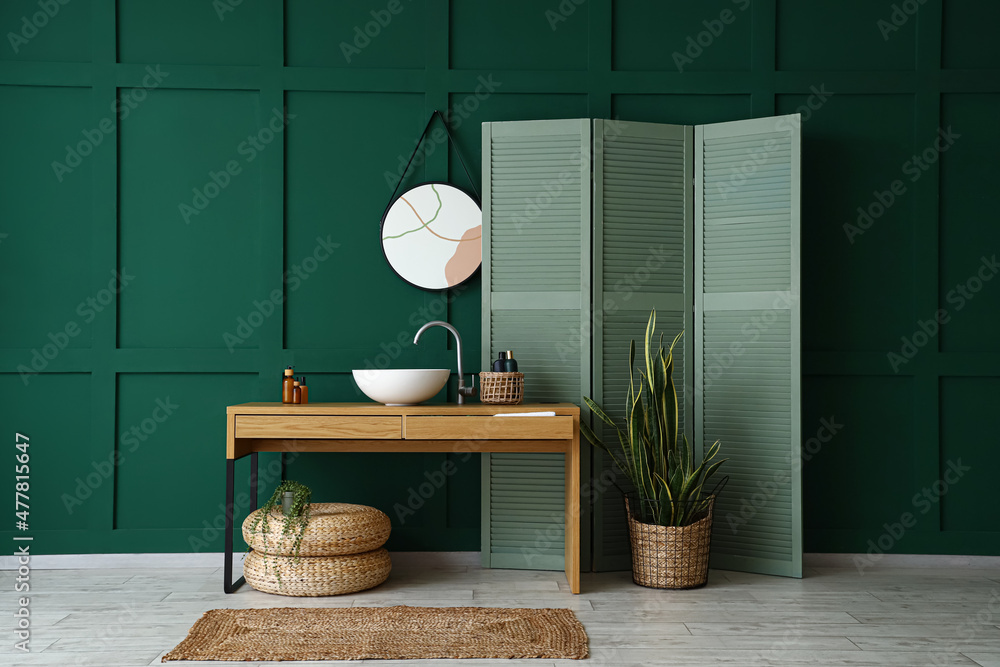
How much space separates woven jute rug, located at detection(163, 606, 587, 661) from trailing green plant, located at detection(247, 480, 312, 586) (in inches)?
10.5

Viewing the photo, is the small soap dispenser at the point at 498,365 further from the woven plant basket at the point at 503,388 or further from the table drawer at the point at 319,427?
the table drawer at the point at 319,427

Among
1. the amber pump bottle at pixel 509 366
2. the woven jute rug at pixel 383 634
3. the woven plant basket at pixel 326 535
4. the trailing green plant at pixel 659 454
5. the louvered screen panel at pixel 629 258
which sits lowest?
the woven jute rug at pixel 383 634

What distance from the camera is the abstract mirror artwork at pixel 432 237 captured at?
12.1ft

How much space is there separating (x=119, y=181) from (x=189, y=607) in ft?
6.70

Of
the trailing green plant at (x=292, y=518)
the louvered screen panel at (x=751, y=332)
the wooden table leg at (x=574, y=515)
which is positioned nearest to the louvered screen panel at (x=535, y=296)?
the wooden table leg at (x=574, y=515)

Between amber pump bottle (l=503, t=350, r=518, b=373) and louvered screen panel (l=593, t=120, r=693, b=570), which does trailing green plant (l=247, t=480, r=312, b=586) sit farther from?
louvered screen panel (l=593, t=120, r=693, b=570)

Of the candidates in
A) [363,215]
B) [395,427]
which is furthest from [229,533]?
[363,215]

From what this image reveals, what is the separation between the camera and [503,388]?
3.31 metres

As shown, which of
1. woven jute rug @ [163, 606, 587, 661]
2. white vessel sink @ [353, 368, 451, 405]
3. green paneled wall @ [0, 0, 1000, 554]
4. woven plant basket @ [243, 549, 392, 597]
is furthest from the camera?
green paneled wall @ [0, 0, 1000, 554]

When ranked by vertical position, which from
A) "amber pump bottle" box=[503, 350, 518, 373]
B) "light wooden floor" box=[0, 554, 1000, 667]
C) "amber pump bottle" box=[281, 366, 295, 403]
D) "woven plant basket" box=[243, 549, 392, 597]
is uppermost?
"amber pump bottle" box=[503, 350, 518, 373]

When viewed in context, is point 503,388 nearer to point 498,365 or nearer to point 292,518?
point 498,365

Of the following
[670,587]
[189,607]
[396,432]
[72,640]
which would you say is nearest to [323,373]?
[396,432]

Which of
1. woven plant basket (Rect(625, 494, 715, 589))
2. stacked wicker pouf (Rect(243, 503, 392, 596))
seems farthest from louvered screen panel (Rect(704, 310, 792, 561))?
stacked wicker pouf (Rect(243, 503, 392, 596))

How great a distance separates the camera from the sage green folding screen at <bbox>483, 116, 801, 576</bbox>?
3502 millimetres
